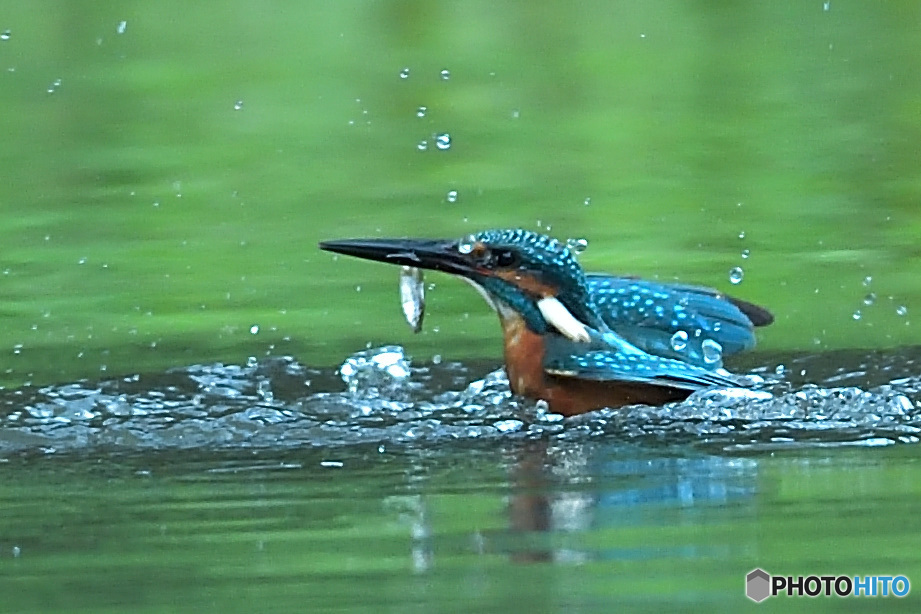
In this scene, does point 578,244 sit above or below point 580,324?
above

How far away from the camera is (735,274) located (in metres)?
8.09

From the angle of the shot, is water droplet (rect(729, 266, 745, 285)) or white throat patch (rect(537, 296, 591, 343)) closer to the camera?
white throat patch (rect(537, 296, 591, 343))

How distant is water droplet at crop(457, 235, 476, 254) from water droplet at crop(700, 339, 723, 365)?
2.25 ft

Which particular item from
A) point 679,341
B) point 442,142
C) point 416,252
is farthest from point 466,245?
point 442,142

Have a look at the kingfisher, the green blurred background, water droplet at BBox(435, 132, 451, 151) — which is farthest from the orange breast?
water droplet at BBox(435, 132, 451, 151)

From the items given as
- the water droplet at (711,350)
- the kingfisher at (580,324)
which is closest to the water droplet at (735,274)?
the kingfisher at (580,324)

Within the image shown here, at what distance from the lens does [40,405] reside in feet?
20.4

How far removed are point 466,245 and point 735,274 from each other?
2.11 meters

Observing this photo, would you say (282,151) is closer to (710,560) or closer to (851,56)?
(851,56)

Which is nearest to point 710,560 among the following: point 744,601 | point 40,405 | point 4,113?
point 744,601

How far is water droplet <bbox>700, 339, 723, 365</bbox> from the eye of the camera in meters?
6.34

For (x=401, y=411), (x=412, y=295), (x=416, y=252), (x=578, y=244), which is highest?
(x=578, y=244)

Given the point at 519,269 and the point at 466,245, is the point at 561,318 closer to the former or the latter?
the point at 519,269

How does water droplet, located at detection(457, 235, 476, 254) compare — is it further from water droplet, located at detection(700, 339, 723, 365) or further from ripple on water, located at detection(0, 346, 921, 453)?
water droplet, located at detection(700, 339, 723, 365)
